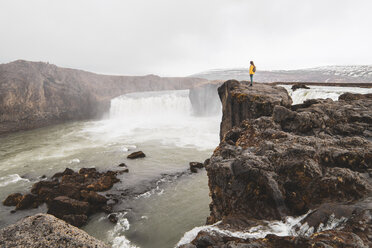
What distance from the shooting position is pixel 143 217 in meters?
10.4

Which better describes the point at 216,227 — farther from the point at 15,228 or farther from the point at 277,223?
the point at 15,228

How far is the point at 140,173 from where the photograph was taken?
15711 mm

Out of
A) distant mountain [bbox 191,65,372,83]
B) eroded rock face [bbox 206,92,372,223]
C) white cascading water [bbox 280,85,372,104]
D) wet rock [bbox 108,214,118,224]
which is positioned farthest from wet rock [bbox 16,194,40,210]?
distant mountain [bbox 191,65,372,83]

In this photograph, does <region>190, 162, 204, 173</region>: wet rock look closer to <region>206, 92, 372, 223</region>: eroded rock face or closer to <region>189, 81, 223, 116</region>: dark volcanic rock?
<region>206, 92, 372, 223</region>: eroded rock face

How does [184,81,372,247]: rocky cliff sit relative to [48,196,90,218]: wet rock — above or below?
above

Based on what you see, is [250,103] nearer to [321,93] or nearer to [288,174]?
[288,174]

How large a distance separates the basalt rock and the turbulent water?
59cm

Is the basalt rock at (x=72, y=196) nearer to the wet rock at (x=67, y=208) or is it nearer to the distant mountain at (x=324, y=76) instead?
the wet rock at (x=67, y=208)

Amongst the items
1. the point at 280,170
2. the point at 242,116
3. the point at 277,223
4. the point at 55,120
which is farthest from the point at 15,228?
the point at 55,120

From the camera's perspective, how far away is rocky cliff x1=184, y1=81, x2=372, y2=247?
3.37 m

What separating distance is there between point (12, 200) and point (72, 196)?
3838 mm

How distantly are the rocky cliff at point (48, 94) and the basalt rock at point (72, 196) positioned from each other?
30.2 m

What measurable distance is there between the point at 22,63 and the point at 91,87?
1449cm

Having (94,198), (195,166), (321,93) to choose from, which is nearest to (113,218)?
(94,198)
